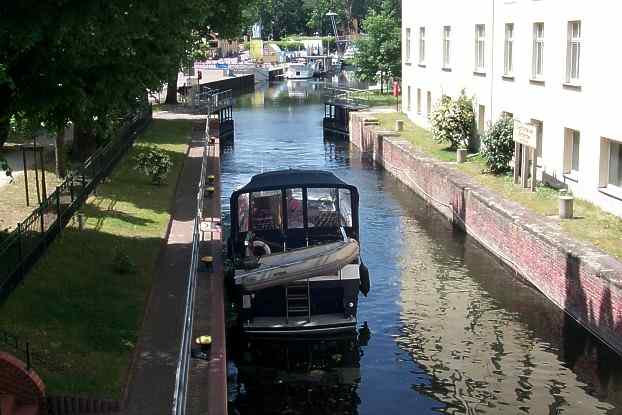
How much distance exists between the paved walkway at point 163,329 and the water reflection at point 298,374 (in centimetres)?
174

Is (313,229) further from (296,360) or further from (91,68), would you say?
(91,68)

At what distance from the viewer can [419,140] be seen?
3912 cm

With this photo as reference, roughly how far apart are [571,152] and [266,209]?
34.7ft

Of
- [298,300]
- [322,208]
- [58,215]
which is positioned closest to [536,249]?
[322,208]

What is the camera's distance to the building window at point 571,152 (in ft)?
83.0

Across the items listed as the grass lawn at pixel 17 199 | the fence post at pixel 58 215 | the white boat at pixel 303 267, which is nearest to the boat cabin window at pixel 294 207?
the white boat at pixel 303 267

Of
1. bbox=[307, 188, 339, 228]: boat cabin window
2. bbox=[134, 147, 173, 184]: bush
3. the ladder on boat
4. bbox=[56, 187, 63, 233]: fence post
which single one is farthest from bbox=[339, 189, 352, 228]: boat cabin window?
bbox=[134, 147, 173, 184]: bush

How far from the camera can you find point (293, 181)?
63.3ft

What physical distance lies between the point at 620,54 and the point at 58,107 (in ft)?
43.9

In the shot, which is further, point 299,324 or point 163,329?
point 299,324

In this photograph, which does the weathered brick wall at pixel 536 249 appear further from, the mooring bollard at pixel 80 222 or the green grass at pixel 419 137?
the mooring bollard at pixel 80 222

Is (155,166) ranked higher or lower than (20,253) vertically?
lower

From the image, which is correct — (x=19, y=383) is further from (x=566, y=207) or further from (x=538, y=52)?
(x=538, y=52)

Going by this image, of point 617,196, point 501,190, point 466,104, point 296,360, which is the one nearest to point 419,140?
point 466,104
